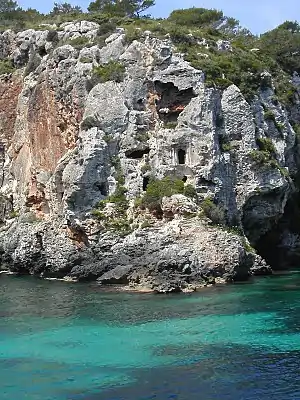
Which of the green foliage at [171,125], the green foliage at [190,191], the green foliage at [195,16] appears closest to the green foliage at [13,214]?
the green foliage at [171,125]

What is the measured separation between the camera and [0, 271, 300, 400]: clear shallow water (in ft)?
53.0

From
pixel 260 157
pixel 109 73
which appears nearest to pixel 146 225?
pixel 260 157

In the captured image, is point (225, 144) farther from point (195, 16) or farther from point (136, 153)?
point (195, 16)

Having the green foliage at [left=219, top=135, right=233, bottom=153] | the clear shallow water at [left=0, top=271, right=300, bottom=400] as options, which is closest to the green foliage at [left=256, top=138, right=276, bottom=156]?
the green foliage at [left=219, top=135, right=233, bottom=153]

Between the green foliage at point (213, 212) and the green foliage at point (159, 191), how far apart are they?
1819 mm

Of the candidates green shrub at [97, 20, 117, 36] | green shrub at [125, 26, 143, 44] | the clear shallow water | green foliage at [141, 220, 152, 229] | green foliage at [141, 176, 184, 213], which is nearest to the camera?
the clear shallow water

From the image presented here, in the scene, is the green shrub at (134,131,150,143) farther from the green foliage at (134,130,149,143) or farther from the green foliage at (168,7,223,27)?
the green foliage at (168,7,223,27)

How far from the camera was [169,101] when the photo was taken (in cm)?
4281

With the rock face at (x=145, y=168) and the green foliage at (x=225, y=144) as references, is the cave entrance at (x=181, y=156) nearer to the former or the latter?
the rock face at (x=145, y=168)

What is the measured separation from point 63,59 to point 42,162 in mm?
8700

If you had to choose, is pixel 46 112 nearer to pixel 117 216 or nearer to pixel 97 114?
pixel 97 114

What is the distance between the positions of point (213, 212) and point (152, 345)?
17614mm

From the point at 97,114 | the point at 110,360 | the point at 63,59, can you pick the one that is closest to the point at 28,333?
the point at 110,360

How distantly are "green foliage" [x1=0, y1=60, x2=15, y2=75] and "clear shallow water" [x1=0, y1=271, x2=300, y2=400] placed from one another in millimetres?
30646
